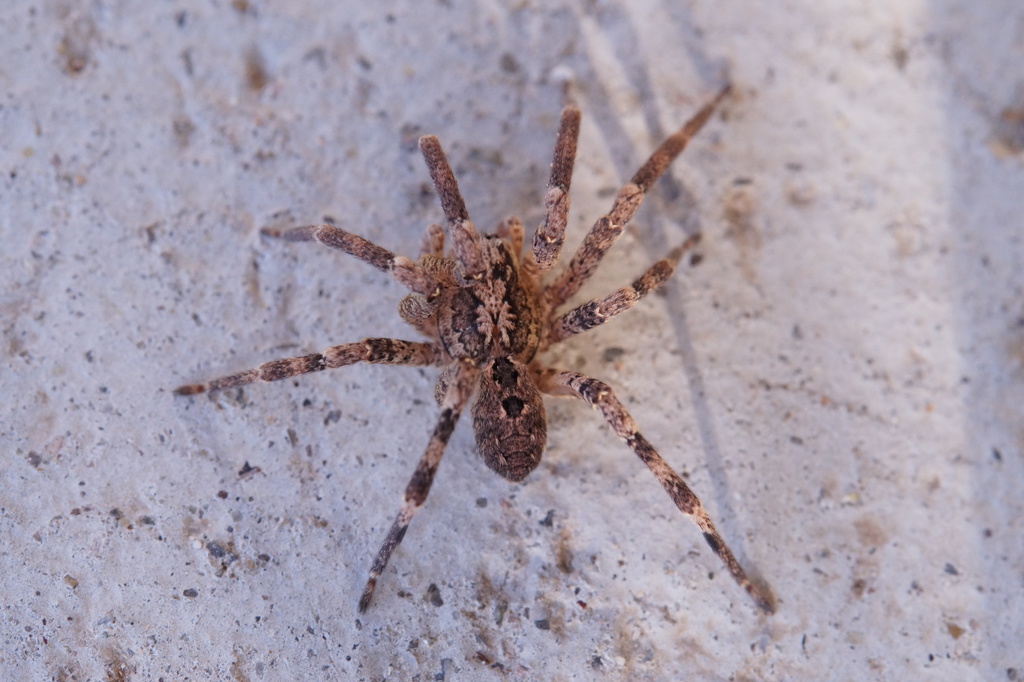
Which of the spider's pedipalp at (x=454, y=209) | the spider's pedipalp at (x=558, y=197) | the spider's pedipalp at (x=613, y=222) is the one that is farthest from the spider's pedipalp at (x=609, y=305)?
the spider's pedipalp at (x=454, y=209)

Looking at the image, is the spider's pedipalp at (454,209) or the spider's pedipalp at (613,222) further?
the spider's pedipalp at (613,222)

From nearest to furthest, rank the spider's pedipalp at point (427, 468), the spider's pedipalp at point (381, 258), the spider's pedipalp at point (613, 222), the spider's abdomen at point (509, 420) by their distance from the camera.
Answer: the spider's pedipalp at point (427, 468)
the spider's abdomen at point (509, 420)
the spider's pedipalp at point (381, 258)
the spider's pedipalp at point (613, 222)

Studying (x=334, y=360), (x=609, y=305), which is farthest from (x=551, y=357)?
(x=334, y=360)

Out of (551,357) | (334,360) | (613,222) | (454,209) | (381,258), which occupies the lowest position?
(551,357)

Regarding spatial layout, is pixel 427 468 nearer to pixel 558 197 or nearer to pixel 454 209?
pixel 454 209

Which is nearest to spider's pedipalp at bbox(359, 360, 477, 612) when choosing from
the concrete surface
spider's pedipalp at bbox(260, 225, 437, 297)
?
the concrete surface

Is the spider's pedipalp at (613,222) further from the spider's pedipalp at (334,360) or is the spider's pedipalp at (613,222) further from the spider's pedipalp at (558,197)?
the spider's pedipalp at (334,360)
